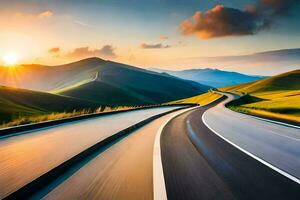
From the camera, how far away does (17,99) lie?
73.1m

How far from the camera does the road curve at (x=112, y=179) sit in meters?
5.51

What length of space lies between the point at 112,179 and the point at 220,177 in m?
2.13

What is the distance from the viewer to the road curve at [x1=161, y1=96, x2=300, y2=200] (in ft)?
18.2

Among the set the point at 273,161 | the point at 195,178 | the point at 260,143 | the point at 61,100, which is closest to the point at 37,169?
the point at 195,178

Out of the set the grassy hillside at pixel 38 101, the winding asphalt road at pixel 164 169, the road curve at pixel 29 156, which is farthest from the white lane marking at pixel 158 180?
the grassy hillside at pixel 38 101

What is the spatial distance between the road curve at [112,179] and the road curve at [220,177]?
0.46 meters

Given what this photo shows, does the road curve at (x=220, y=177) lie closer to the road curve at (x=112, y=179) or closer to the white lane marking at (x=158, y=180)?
the white lane marking at (x=158, y=180)

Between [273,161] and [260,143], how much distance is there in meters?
3.44

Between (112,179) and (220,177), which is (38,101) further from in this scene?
(220,177)

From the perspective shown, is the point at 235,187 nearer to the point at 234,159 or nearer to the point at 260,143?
the point at 234,159

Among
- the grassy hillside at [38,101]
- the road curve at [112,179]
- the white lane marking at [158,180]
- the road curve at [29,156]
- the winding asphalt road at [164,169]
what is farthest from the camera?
the grassy hillside at [38,101]

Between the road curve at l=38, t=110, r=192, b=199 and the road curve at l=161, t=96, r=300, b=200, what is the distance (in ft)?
1.49

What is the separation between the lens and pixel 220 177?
6715 millimetres

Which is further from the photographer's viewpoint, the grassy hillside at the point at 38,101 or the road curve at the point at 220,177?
the grassy hillside at the point at 38,101
